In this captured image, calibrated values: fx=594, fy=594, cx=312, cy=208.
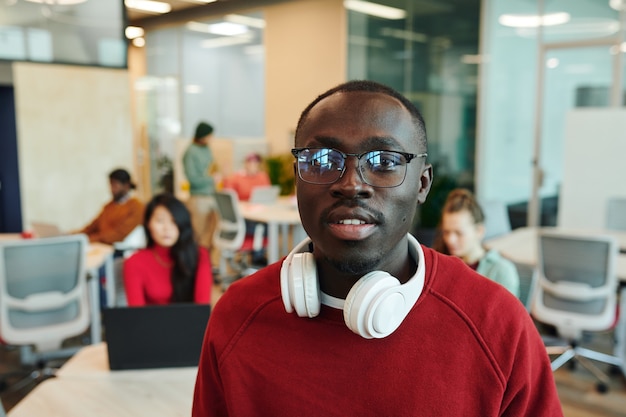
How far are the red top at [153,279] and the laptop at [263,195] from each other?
3432 mm

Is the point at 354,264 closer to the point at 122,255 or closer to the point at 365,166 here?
the point at 365,166

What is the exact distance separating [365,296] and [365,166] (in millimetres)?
194

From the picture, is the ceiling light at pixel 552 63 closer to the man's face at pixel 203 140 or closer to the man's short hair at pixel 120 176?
the man's face at pixel 203 140

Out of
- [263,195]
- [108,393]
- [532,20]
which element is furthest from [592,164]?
[108,393]

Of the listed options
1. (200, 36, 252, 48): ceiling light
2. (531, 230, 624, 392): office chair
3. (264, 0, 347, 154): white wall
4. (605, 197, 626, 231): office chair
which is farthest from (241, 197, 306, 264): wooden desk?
(200, 36, 252, 48): ceiling light

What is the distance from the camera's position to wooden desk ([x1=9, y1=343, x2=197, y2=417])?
1805 millimetres

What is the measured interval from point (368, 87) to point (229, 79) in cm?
916

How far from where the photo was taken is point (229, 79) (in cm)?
977

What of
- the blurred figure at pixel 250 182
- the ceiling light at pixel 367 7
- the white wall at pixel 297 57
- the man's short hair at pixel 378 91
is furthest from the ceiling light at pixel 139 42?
the man's short hair at pixel 378 91

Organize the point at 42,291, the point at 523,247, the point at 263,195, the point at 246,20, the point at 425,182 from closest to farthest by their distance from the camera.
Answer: the point at 425,182 < the point at 42,291 < the point at 523,247 < the point at 263,195 < the point at 246,20

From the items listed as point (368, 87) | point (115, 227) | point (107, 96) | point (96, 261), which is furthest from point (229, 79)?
point (368, 87)

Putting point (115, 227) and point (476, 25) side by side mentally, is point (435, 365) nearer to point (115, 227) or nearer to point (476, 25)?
point (115, 227)

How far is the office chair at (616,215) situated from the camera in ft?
15.8

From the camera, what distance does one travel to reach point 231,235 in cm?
580
